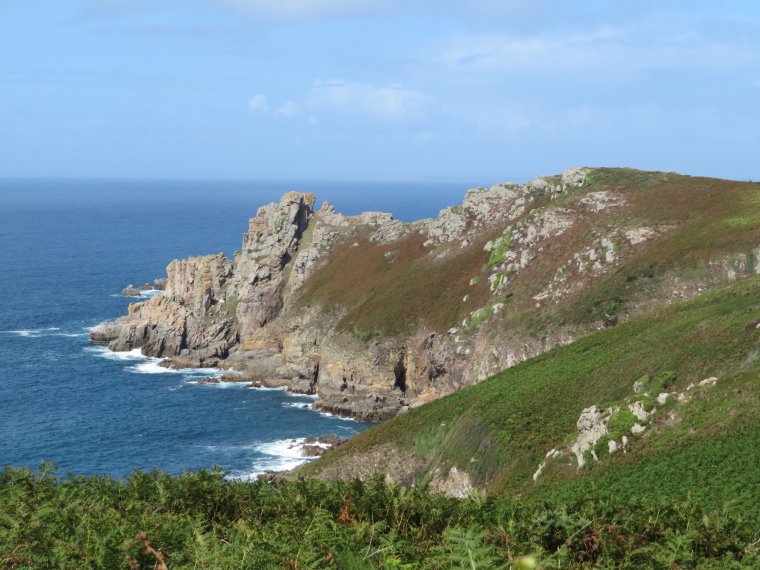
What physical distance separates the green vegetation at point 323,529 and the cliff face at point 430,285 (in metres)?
47.0

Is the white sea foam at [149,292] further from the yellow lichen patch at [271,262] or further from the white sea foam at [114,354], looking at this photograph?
the yellow lichen patch at [271,262]

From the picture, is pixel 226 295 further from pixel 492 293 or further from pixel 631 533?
pixel 631 533

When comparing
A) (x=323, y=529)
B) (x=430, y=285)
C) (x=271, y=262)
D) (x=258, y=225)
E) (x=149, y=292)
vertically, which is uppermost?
(x=258, y=225)

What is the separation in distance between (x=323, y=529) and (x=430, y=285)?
2991 inches

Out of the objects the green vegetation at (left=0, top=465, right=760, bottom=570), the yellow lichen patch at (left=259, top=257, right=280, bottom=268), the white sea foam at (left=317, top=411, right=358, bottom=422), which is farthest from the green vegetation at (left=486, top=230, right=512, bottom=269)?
the green vegetation at (left=0, top=465, right=760, bottom=570)

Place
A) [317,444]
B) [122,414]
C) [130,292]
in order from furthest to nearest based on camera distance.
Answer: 1. [130,292]
2. [122,414]
3. [317,444]

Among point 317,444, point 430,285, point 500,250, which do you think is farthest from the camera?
point 430,285

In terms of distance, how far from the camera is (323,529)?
14.7m

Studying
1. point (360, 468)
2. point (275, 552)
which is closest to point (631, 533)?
point (275, 552)

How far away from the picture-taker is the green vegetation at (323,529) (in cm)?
1220

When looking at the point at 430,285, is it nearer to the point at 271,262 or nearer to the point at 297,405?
the point at 297,405

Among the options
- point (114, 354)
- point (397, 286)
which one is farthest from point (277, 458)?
point (114, 354)

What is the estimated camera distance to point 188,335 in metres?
104

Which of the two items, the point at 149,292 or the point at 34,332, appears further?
the point at 149,292
